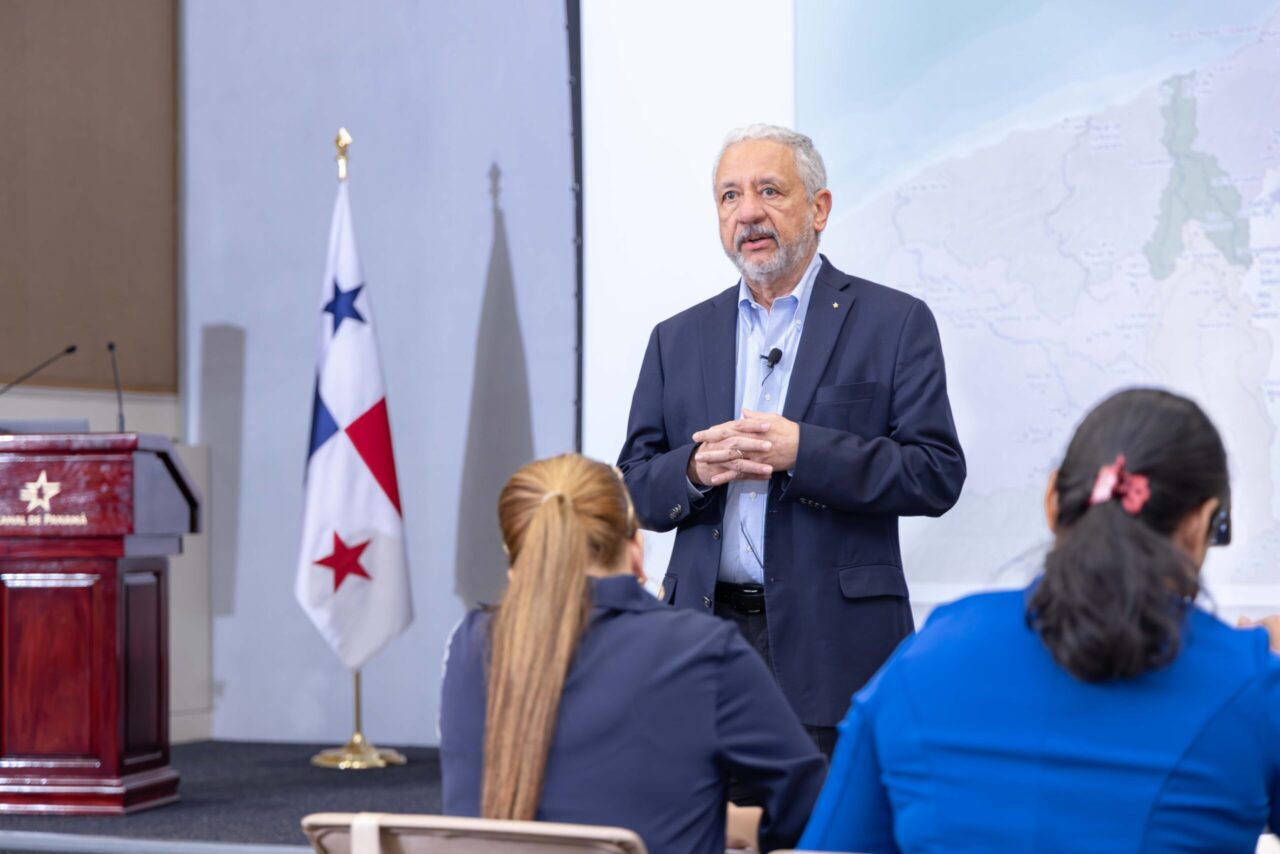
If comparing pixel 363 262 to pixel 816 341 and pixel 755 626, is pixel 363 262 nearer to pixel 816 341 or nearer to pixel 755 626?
pixel 816 341

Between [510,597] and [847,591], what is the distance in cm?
104

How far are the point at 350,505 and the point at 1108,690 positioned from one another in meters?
4.28

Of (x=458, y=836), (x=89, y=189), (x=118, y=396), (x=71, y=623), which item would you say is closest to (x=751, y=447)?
Result: (x=458, y=836)

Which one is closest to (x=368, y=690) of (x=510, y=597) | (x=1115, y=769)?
(x=510, y=597)

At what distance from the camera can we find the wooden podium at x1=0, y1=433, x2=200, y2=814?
4605mm

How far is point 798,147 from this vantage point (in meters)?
2.94

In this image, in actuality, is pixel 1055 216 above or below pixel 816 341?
above

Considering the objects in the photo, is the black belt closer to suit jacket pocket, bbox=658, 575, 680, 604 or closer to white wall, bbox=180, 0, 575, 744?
suit jacket pocket, bbox=658, 575, 680, 604

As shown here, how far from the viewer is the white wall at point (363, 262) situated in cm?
575

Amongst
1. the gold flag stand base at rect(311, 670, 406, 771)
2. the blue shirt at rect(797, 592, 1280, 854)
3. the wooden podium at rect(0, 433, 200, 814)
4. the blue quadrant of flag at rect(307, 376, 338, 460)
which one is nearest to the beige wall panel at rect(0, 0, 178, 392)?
the blue quadrant of flag at rect(307, 376, 338, 460)

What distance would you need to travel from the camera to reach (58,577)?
467cm

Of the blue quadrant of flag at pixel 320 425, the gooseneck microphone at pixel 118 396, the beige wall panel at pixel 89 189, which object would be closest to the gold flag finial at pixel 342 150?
the blue quadrant of flag at pixel 320 425

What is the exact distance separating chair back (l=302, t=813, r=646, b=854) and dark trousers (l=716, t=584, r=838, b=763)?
1.15 metres

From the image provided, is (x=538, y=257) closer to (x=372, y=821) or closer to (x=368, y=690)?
(x=368, y=690)
